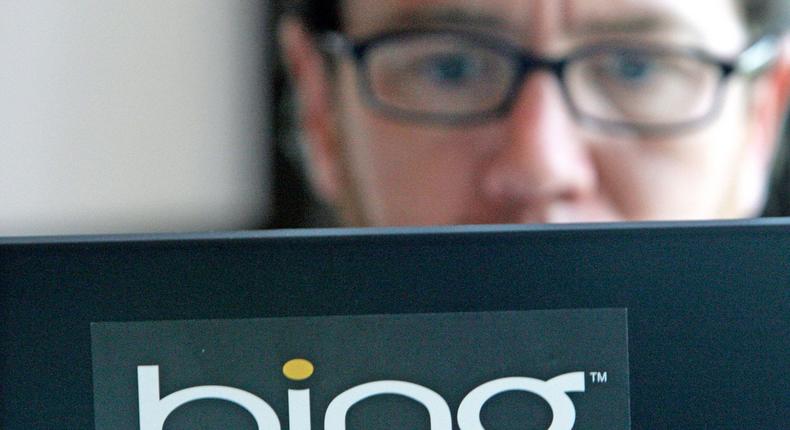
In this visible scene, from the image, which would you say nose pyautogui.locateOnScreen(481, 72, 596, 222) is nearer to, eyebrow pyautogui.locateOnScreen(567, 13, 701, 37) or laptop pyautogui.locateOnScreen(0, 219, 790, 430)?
eyebrow pyautogui.locateOnScreen(567, 13, 701, 37)

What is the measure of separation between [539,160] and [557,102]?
84mm

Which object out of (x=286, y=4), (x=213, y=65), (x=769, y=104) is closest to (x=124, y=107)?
(x=213, y=65)

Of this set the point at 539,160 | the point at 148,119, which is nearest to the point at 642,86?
the point at 539,160

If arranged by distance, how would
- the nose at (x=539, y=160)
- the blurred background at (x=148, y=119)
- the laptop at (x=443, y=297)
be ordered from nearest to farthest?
the laptop at (x=443, y=297), the nose at (x=539, y=160), the blurred background at (x=148, y=119)

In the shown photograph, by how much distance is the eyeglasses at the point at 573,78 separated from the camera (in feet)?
3.71

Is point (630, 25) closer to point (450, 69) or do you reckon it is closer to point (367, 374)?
point (450, 69)

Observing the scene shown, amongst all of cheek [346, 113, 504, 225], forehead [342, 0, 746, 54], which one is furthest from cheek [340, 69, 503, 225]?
forehead [342, 0, 746, 54]

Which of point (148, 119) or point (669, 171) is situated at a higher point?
point (148, 119)

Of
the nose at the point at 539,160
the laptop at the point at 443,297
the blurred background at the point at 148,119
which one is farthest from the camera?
the blurred background at the point at 148,119

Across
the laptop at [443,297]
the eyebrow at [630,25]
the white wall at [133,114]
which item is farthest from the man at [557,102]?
the laptop at [443,297]

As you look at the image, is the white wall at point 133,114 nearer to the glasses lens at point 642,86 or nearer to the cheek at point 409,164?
the cheek at point 409,164

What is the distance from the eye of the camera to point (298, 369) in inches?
13.7

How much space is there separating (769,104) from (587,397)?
0.98m

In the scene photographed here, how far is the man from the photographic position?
113cm
